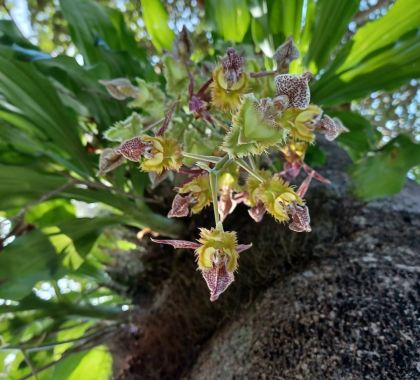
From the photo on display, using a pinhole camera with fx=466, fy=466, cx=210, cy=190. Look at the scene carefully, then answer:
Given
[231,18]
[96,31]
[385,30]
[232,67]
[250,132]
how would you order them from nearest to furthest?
[250,132] < [232,67] < [385,30] < [231,18] < [96,31]

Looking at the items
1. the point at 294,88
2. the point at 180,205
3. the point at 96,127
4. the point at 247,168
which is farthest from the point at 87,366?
the point at 294,88

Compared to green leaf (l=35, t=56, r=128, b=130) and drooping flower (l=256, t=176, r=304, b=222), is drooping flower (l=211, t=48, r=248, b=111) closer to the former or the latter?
drooping flower (l=256, t=176, r=304, b=222)

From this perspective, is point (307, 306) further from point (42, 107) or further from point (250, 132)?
point (42, 107)

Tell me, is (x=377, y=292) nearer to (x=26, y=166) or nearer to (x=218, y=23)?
(x=218, y=23)

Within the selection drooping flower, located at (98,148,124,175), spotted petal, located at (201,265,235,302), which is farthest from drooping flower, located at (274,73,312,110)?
drooping flower, located at (98,148,124,175)

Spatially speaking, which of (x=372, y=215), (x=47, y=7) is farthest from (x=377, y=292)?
(x=47, y=7)

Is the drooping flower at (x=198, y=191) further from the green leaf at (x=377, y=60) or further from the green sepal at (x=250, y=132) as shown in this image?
the green leaf at (x=377, y=60)
